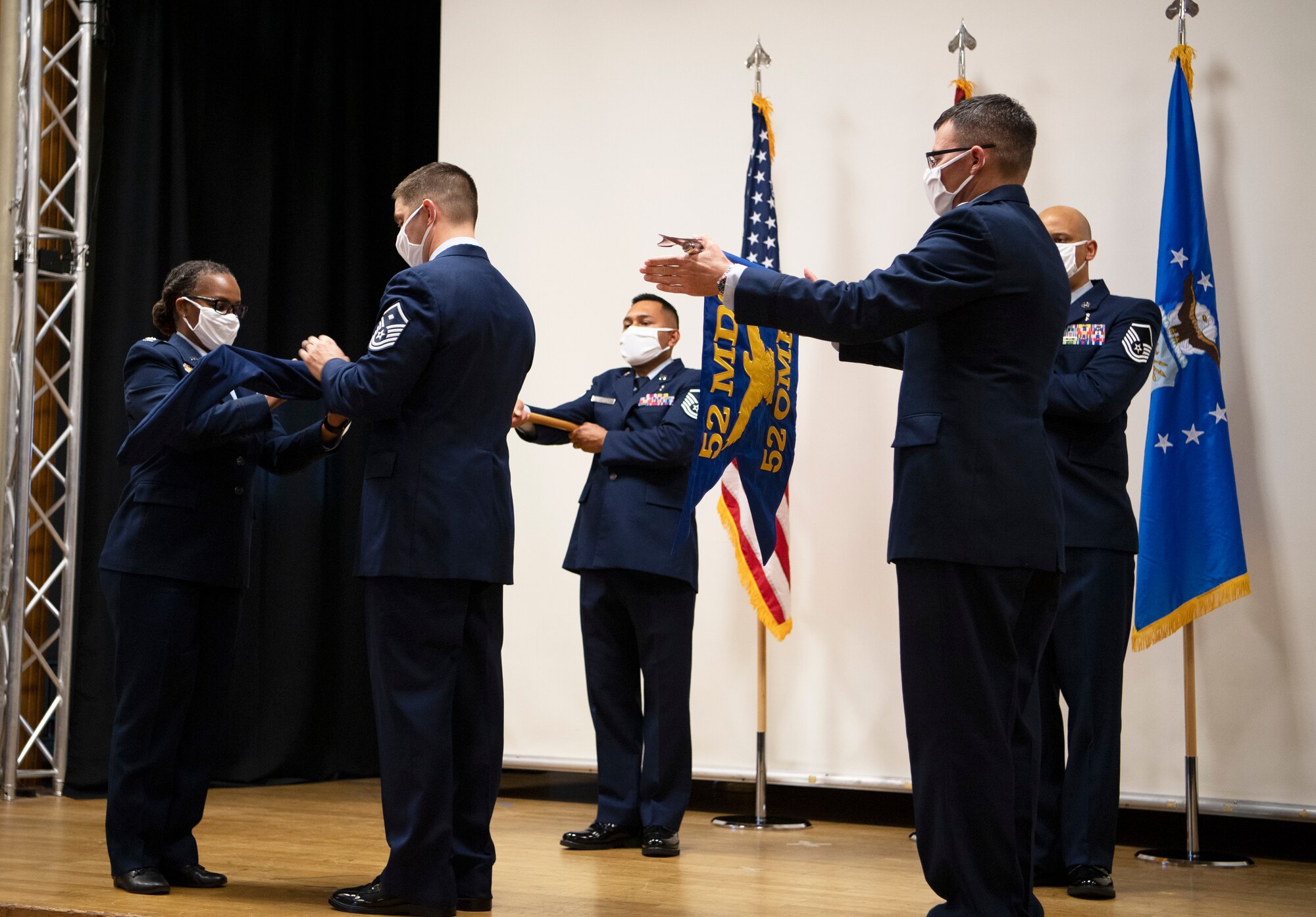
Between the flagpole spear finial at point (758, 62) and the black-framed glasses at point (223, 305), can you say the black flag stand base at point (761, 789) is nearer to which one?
the flagpole spear finial at point (758, 62)

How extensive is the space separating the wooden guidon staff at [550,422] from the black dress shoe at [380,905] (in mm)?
1707

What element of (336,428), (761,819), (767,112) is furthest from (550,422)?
(761,819)

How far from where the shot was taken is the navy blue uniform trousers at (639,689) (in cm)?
390

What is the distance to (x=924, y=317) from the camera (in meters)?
2.34

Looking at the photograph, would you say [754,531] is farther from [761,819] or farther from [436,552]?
[436,552]

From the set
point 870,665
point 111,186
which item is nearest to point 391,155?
point 111,186

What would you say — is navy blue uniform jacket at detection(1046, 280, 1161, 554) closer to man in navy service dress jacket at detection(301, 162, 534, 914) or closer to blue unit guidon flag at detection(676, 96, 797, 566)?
blue unit guidon flag at detection(676, 96, 797, 566)

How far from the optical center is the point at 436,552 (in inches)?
107

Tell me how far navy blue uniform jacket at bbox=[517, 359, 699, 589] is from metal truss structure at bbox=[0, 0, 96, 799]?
2035 millimetres

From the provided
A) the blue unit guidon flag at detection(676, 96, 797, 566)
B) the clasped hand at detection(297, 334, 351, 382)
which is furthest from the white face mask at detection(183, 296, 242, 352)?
the blue unit guidon flag at detection(676, 96, 797, 566)

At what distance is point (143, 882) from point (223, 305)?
144 cm

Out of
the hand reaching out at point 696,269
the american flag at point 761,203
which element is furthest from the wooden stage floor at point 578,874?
the american flag at point 761,203

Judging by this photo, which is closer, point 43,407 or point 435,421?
point 435,421

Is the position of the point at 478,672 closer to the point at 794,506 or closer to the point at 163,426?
the point at 163,426
